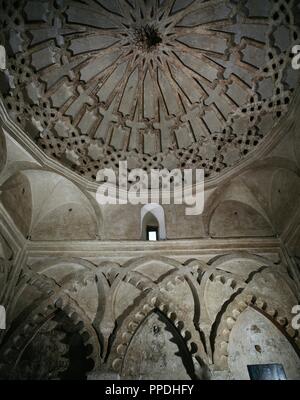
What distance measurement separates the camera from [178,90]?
394 inches

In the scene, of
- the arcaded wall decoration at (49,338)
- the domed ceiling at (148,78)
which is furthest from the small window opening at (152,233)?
the arcaded wall decoration at (49,338)

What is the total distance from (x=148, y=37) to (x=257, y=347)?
8.50 metres

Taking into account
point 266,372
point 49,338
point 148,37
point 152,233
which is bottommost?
point 266,372

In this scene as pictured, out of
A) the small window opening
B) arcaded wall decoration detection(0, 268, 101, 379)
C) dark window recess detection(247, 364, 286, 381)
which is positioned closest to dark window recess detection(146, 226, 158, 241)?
the small window opening

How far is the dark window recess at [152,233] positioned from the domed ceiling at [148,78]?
184 centimetres

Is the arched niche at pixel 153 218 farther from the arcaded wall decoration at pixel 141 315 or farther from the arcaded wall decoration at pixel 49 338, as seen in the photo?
the arcaded wall decoration at pixel 49 338

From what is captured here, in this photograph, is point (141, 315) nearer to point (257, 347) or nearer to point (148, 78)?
point (257, 347)

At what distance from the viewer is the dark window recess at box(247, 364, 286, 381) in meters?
7.31

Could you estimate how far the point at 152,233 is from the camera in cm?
972

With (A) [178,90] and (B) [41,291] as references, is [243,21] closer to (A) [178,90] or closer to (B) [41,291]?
(A) [178,90]

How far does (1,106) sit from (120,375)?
661 cm

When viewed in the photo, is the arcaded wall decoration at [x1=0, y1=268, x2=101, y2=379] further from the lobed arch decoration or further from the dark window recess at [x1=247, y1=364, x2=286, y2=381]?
the dark window recess at [x1=247, y1=364, x2=286, y2=381]

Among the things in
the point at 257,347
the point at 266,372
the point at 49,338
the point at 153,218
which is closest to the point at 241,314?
the point at 257,347

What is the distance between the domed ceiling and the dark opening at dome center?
0.03 m
